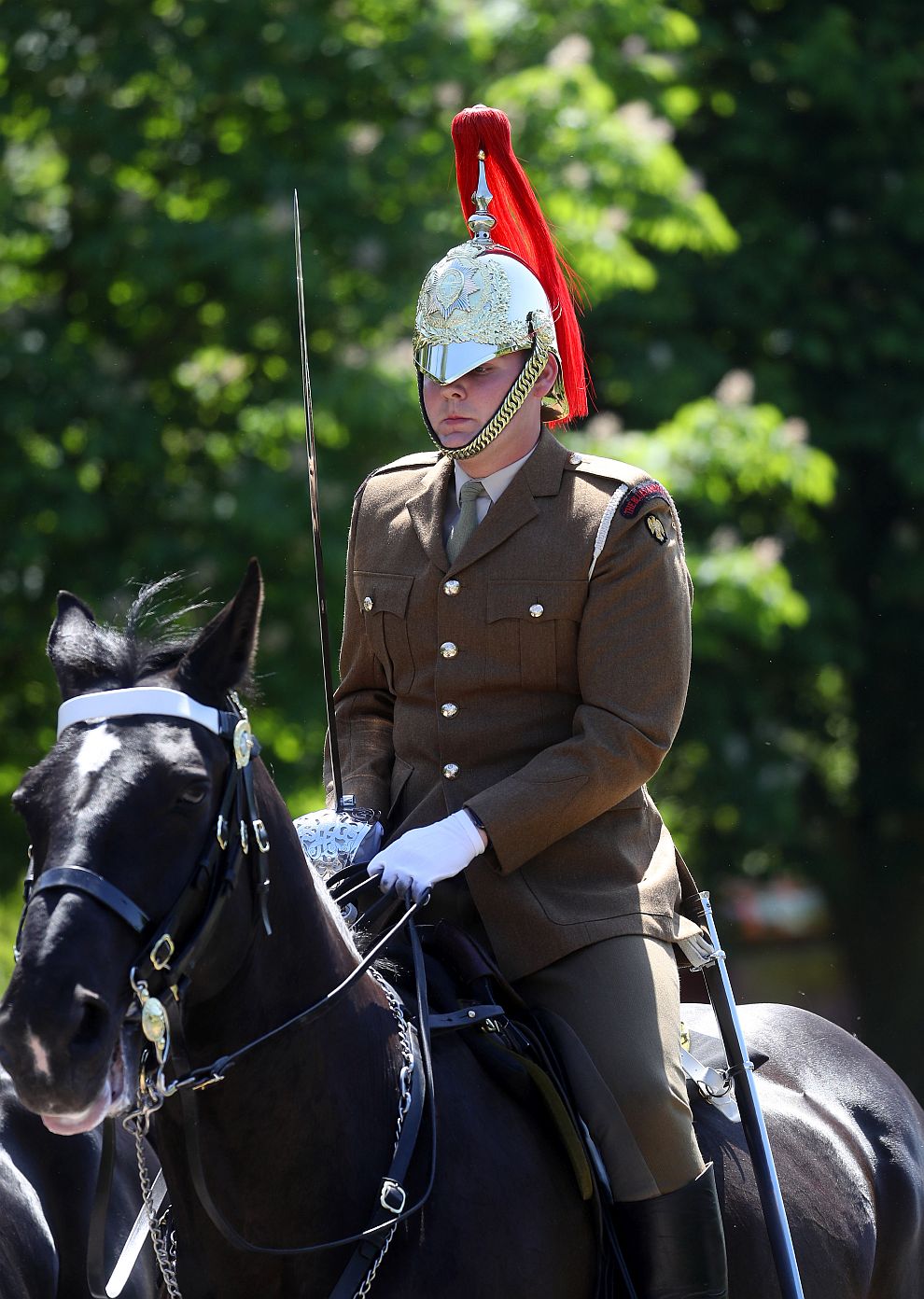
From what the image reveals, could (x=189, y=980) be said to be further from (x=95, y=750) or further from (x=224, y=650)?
(x=224, y=650)

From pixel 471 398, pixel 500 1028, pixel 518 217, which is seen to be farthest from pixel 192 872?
pixel 518 217

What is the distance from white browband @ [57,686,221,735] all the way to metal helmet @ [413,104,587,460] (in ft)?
3.96

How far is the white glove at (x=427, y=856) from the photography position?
3625 mm

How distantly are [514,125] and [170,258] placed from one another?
2.29 meters

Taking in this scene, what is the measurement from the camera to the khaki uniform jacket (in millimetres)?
3832

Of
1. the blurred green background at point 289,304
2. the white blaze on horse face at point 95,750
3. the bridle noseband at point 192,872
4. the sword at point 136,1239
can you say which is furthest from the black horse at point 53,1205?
→ the blurred green background at point 289,304

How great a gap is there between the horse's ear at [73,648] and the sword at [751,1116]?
5.31 ft

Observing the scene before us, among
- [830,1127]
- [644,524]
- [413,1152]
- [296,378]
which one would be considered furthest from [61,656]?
[296,378]

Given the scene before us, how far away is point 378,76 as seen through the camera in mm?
11383

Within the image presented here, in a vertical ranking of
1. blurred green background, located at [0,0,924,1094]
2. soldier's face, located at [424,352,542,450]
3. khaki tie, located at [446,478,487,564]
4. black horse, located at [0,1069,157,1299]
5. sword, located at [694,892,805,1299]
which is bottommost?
blurred green background, located at [0,0,924,1094]

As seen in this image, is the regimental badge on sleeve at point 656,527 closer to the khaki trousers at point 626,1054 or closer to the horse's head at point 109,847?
the khaki trousers at point 626,1054

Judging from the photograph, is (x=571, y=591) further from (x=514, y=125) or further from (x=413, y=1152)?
(x=514, y=125)

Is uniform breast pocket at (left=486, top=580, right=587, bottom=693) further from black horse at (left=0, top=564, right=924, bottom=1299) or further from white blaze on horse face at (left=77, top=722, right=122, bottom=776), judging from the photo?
white blaze on horse face at (left=77, top=722, right=122, bottom=776)

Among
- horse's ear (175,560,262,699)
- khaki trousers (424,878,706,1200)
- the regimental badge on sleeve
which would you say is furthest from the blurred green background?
horse's ear (175,560,262,699)
